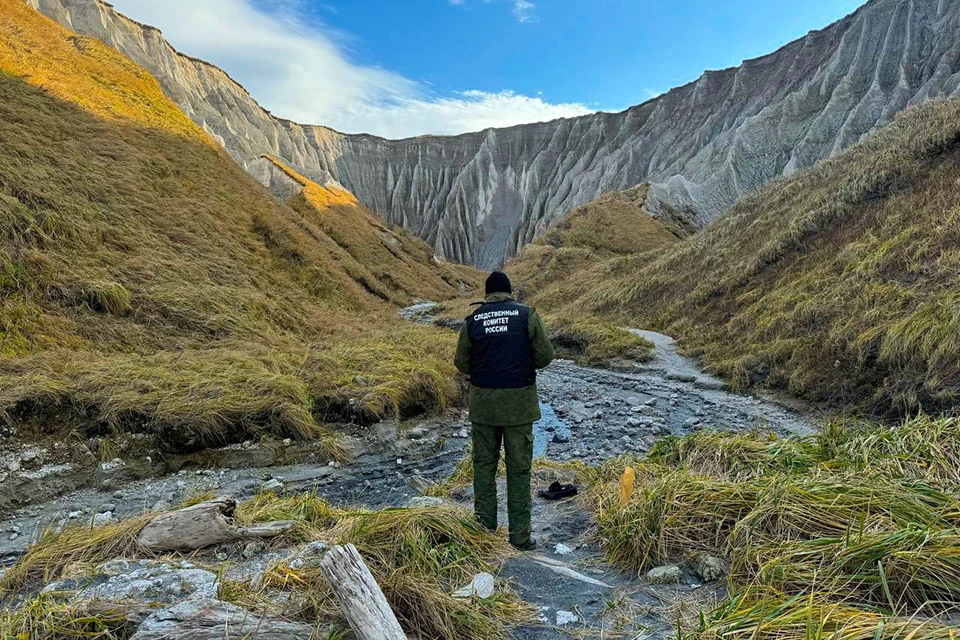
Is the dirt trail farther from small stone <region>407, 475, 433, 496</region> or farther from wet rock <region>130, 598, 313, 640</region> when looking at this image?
wet rock <region>130, 598, 313, 640</region>

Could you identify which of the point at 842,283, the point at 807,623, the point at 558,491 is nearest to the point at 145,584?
the point at 807,623

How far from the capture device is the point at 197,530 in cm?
409

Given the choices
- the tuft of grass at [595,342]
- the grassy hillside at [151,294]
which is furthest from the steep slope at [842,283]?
the grassy hillside at [151,294]

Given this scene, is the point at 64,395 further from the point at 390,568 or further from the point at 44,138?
the point at 44,138

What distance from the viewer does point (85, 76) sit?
72.5 ft

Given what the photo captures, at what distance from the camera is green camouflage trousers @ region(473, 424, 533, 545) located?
4.45 metres

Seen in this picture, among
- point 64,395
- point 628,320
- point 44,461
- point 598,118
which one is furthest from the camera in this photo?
point 598,118

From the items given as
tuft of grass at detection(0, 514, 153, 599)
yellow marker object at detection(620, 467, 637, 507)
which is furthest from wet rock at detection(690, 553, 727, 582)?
tuft of grass at detection(0, 514, 153, 599)

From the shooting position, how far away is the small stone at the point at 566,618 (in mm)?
3217

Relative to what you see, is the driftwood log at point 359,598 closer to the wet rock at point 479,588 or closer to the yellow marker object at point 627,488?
the wet rock at point 479,588

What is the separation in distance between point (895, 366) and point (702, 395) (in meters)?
3.81

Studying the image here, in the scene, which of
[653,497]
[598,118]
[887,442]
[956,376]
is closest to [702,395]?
[956,376]

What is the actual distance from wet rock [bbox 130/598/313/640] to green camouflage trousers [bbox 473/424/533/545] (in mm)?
2094

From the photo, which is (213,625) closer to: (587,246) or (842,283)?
(842,283)
